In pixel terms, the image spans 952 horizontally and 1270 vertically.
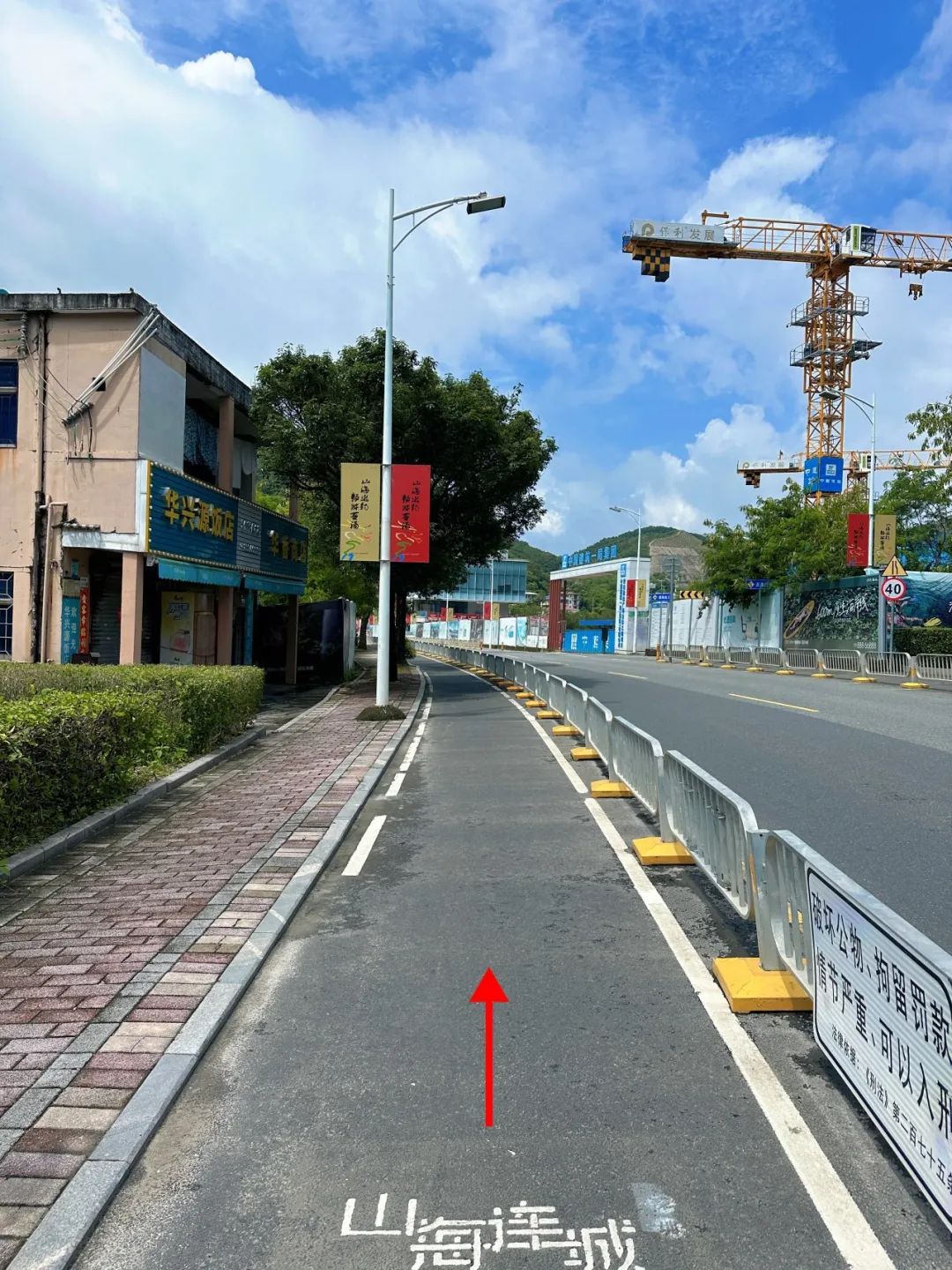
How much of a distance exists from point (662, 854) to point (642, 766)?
6.64 feet

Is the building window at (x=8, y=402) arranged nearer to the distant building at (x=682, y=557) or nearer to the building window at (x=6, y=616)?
the building window at (x=6, y=616)

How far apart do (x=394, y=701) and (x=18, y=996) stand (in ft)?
61.3

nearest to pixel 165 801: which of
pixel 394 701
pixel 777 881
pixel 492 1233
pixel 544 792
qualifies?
pixel 544 792

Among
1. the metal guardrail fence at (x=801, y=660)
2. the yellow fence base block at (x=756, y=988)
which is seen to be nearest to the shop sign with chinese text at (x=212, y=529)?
the yellow fence base block at (x=756, y=988)

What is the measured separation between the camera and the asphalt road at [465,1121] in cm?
299

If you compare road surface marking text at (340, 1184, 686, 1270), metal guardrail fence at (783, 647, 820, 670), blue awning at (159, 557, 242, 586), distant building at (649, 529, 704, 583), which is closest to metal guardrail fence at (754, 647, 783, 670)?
metal guardrail fence at (783, 647, 820, 670)

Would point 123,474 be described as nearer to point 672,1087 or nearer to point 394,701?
point 394,701

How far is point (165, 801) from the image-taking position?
32.5ft

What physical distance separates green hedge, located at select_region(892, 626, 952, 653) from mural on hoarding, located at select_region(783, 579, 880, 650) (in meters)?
2.13

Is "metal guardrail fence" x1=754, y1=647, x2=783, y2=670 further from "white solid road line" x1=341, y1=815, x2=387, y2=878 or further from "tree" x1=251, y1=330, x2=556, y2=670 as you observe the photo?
"white solid road line" x1=341, y1=815, x2=387, y2=878

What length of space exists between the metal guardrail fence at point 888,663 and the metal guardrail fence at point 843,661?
25 centimetres

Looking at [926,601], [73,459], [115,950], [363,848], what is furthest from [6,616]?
[926,601]
